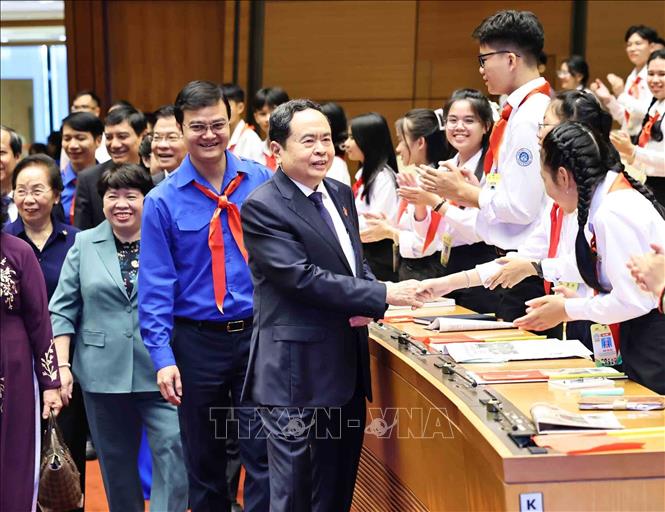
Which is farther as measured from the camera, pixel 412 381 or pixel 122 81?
pixel 122 81

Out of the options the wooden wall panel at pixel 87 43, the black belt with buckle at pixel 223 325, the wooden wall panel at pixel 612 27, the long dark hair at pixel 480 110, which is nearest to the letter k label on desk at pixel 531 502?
the black belt with buckle at pixel 223 325

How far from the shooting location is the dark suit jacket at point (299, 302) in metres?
2.97

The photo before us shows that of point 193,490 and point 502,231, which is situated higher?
point 502,231

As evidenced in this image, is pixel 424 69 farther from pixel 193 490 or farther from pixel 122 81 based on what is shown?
pixel 193 490

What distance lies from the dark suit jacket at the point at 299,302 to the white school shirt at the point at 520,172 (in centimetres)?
92

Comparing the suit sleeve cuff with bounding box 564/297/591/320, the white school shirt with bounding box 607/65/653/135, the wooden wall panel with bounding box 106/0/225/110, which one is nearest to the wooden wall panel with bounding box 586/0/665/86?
the white school shirt with bounding box 607/65/653/135

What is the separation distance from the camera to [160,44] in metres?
10.4

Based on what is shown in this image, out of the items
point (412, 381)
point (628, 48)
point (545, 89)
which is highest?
point (628, 48)

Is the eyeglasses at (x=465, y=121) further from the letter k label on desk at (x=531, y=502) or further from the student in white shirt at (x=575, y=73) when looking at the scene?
the student in white shirt at (x=575, y=73)

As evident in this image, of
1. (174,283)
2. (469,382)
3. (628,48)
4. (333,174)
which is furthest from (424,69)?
(469,382)

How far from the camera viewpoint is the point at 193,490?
3498mm

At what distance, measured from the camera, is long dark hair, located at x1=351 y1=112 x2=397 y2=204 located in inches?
211

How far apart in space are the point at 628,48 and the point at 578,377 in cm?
627

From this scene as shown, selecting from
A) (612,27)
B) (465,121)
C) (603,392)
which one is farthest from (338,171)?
(612,27)
